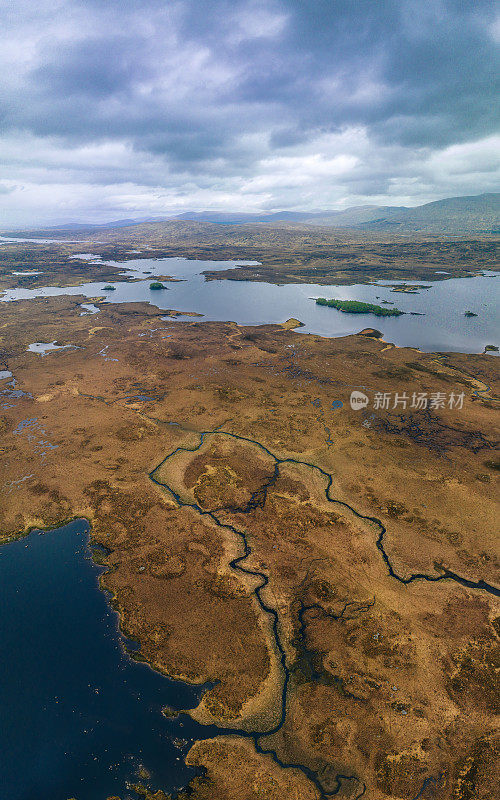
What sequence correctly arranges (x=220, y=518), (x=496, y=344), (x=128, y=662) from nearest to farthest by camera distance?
(x=128, y=662), (x=220, y=518), (x=496, y=344)

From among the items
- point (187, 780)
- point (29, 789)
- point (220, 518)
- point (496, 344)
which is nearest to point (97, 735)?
point (29, 789)

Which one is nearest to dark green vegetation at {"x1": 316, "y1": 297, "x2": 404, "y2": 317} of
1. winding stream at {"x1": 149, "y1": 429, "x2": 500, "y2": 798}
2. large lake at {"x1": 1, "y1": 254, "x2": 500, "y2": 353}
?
large lake at {"x1": 1, "y1": 254, "x2": 500, "y2": 353}

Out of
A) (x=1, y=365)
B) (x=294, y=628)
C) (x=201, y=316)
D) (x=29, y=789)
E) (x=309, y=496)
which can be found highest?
(x=201, y=316)

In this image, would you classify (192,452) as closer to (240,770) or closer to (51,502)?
(51,502)

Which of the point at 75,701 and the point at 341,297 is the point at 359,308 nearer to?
the point at 341,297

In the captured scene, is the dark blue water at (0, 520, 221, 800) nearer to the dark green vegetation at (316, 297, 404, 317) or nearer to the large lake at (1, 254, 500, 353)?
the large lake at (1, 254, 500, 353)

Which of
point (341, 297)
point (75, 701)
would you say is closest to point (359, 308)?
point (341, 297)
